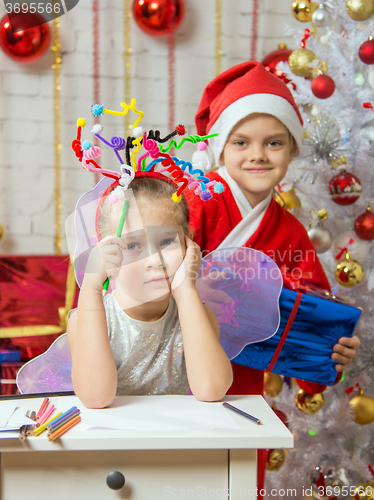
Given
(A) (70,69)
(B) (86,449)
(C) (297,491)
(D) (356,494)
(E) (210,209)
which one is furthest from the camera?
(A) (70,69)

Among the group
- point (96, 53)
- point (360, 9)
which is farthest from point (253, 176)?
point (96, 53)

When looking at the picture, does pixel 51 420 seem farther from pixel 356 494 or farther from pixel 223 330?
pixel 356 494

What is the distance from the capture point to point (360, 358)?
1.42 m

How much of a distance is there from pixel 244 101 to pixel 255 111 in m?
0.05

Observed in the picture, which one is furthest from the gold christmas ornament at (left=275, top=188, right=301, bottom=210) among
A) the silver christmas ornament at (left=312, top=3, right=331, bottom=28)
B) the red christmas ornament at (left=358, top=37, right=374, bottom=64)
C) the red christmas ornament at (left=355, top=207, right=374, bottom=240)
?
the silver christmas ornament at (left=312, top=3, right=331, bottom=28)

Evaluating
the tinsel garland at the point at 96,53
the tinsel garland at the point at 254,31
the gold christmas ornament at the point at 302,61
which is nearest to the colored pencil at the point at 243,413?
the gold christmas ornament at the point at 302,61

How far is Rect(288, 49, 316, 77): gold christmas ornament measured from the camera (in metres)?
1.41

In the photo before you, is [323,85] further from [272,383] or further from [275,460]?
[275,460]

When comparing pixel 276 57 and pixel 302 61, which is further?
pixel 276 57

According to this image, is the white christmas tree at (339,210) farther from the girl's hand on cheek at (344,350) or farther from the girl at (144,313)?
the girl at (144,313)

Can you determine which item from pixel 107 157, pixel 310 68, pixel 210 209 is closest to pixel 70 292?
pixel 107 157

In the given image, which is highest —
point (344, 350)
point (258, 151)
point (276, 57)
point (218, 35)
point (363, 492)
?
point (218, 35)

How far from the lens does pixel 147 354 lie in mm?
768

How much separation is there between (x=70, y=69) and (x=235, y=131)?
3.96ft
